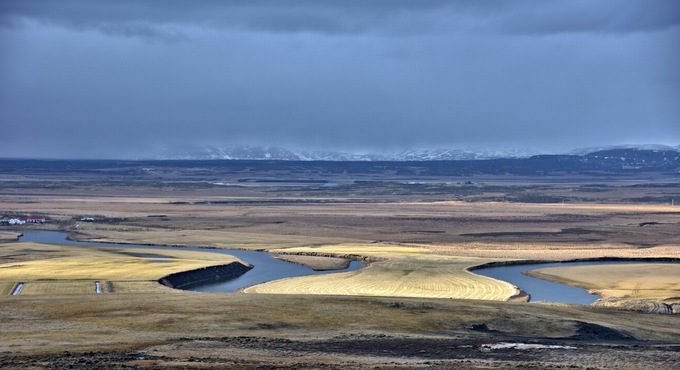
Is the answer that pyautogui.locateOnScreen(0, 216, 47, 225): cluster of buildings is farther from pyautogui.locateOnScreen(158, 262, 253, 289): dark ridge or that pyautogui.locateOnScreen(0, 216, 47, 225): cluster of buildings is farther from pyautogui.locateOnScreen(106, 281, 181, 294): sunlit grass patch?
pyautogui.locateOnScreen(106, 281, 181, 294): sunlit grass patch

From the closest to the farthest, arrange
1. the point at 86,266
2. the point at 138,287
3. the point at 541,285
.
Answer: the point at 138,287 < the point at 541,285 < the point at 86,266

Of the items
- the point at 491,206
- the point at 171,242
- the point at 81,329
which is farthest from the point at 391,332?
the point at 491,206

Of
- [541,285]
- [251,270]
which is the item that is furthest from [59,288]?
[541,285]

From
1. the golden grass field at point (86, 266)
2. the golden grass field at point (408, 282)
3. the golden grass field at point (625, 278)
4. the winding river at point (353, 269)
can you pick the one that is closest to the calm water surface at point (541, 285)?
the winding river at point (353, 269)

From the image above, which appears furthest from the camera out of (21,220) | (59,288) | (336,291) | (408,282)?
(21,220)

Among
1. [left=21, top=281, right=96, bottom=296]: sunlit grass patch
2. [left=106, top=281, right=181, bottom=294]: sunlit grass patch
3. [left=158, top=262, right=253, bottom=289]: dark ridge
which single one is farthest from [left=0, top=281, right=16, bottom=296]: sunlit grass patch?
[left=158, top=262, right=253, bottom=289]: dark ridge

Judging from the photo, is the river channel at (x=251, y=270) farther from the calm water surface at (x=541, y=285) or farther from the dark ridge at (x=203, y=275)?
the calm water surface at (x=541, y=285)

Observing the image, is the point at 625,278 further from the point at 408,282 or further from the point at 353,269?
the point at 353,269

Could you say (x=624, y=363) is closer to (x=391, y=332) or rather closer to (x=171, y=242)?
(x=391, y=332)
